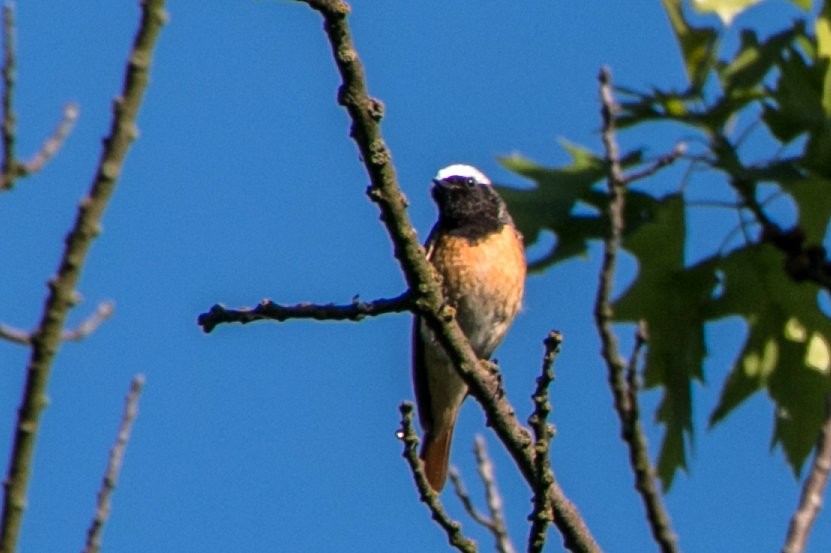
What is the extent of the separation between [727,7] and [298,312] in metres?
1.11

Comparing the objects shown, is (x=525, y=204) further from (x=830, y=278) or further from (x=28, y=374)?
(x=28, y=374)

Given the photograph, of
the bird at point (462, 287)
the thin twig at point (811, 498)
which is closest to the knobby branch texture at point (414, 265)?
the thin twig at point (811, 498)

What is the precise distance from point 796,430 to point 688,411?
26 cm

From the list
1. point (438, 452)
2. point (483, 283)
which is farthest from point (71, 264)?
point (438, 452)

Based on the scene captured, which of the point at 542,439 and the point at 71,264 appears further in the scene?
the point at 542,439

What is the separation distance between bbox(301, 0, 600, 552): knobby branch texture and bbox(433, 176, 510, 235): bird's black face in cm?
317

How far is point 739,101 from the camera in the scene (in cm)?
284

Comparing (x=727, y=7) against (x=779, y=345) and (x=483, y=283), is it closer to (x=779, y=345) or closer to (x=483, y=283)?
(x=779, y=345)

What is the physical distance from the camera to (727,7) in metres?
2.86

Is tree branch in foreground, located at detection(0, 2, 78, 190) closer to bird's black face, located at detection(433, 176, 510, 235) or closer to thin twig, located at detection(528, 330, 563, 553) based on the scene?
thin twig, located at detection(528, 330, 563, 553)

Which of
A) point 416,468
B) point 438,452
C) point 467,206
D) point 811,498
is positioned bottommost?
point 811,498

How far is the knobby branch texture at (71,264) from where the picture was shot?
1.80 meters

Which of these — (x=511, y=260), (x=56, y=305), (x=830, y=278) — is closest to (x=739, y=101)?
(x=830, y=278)

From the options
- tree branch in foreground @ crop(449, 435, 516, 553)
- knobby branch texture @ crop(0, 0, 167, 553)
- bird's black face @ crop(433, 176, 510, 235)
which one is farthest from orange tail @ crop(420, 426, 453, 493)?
knobby branch texture @ crop(0, 0, 167, 553)
